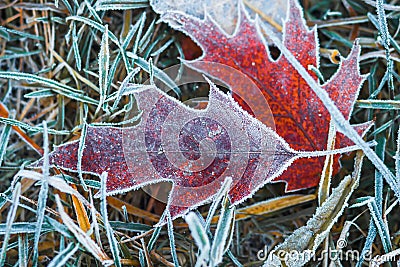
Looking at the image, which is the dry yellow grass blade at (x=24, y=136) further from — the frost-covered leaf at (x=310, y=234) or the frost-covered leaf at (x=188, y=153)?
the frost-covered leaf at (x=310, y=234)

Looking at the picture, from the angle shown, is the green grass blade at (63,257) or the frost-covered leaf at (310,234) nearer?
the green grass blade at (63,257)

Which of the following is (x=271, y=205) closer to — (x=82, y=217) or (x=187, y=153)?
(x=187, y=153)

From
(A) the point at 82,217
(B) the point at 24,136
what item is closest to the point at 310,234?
(A) the point at 82,217

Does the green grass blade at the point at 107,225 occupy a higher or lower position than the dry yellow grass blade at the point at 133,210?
higher

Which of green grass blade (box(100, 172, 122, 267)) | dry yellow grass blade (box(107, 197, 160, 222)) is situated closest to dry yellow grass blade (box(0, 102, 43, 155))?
dry yellow grass blade (box(107, 197, 160, 222))

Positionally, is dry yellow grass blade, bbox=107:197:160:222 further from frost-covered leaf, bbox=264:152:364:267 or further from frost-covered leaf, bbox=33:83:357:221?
frost-covered leaf, bbox=264:152:364:267

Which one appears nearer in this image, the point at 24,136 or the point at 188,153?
the point at 188,153

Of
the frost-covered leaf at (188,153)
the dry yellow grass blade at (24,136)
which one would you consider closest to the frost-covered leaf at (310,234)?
the frost-covered leaf at (188,153)
